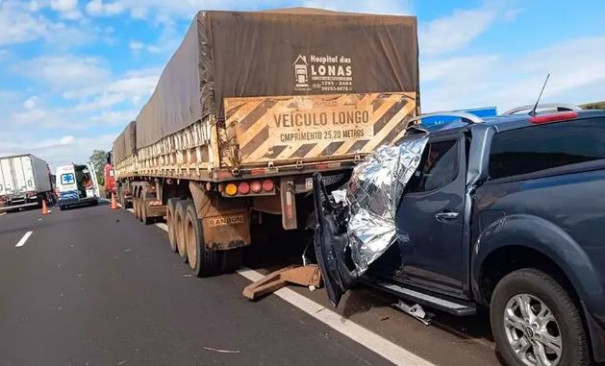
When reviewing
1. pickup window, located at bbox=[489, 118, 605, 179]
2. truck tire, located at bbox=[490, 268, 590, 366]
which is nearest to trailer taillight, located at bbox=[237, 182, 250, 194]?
pickup window, located at bbox=[489, 118, 605, 179]

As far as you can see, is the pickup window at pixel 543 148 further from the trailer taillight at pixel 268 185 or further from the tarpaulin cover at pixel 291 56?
the tarpaulin cover at pixel 291 56

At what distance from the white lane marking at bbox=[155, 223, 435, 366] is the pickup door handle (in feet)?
3.46

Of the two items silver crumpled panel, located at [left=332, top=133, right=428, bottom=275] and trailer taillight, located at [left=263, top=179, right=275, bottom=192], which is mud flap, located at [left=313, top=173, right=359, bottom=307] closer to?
silver crumpled panel, located at [left=332, top=133, right=428, bottom=275]

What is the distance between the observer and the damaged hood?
16.6 ft

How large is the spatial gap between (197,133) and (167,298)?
2155mm

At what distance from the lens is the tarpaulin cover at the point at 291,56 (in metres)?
6.87

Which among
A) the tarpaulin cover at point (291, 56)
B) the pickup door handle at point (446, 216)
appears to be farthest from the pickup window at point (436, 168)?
the tarpaulin cover at point (291, 56)

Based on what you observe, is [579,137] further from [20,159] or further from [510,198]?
[20,159]

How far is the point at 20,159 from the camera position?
3634 cm

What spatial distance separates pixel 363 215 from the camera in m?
5.37

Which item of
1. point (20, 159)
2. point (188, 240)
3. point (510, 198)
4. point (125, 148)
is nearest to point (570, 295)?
point (510, 198)

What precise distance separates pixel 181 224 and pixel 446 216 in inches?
221

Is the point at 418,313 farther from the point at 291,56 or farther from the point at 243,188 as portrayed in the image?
the point at 291,56

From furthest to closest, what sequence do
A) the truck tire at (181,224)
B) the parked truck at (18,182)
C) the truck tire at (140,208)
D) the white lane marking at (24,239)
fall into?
the parked truck at (18,182) → the truck tire at (140,208) → the white lane marking at (24,239) → the truck tire at (181,224)
